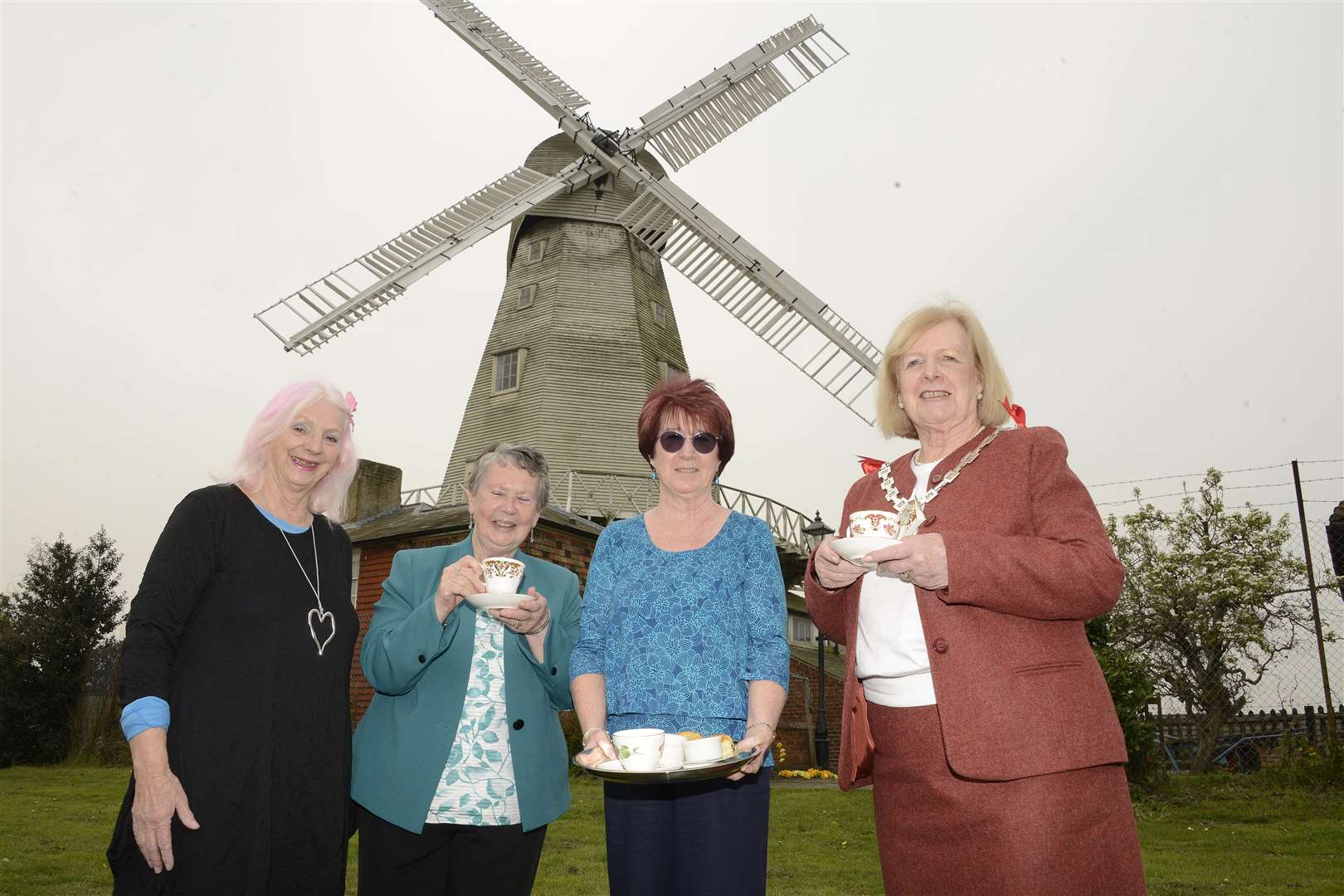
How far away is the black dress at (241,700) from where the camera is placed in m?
2.88

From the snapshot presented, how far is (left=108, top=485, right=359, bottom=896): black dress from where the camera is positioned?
288 cm

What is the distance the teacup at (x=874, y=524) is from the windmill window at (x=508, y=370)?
17.5 m

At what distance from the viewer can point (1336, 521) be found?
14898 millimetres

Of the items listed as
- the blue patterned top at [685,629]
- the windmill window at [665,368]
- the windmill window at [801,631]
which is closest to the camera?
the blue patterned top at [685,629]

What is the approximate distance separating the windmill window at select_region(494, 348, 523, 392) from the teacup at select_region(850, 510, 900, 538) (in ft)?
57.4

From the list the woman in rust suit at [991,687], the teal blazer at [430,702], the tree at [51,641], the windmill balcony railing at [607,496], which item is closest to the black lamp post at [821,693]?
the windmill balcony railing at [607,496]

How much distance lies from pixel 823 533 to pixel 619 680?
12.1m

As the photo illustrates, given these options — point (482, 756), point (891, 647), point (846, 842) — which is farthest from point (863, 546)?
point (846, 842)

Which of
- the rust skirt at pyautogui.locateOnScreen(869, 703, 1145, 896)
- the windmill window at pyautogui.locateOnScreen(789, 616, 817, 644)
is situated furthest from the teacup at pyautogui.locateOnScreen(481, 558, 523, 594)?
the windmill window at pyautogui.locateOnScreen(789, 616, 817, 644)

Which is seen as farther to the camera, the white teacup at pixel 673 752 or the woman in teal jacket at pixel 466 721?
the woman in teal jacket at pixel 466 721

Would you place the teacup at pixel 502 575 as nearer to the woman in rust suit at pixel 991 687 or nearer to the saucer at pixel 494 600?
the saucer at pixel 494 600

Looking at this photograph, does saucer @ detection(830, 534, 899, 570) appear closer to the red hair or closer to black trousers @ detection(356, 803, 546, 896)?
the red hair

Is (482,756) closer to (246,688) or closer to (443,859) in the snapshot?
(443,859)

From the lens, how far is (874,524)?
2566 millimetres
